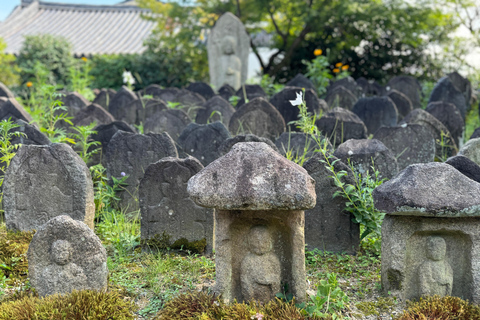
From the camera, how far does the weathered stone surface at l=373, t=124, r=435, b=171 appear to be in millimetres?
6020

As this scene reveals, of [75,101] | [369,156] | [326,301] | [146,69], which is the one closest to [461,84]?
[369,156]

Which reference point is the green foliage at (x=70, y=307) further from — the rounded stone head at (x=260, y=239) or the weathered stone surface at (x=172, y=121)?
the weathered stone surface at (x=172, y=121)

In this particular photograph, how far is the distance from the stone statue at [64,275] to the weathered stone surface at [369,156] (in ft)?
8.64

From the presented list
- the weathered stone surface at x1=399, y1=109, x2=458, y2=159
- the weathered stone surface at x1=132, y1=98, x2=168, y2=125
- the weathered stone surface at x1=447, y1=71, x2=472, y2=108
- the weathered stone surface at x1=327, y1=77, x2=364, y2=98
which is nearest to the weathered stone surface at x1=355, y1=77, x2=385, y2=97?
the weathered stone surface at x1=327, y1=77, x2=364, y2=98

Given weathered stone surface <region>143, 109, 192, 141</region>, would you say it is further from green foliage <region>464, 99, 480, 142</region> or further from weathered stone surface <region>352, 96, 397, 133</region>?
green foliage <region>464, 99, 480, 142</region>

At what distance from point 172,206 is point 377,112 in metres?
4.81

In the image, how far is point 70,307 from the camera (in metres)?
3.11

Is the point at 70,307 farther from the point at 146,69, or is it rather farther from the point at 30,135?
the point at 146,69

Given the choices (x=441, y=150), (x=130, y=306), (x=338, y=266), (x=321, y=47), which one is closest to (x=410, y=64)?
(x=321, y=47)

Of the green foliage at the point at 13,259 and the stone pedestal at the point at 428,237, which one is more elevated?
the stone pedestal at the point at 428,237

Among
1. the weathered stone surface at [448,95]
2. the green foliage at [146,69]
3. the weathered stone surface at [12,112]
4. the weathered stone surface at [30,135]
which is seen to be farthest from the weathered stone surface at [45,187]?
the green foliage at [146,69]

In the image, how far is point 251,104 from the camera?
22.7 ft

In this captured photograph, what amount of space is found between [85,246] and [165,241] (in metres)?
1.06

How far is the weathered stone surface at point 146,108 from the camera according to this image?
28.4 feet
